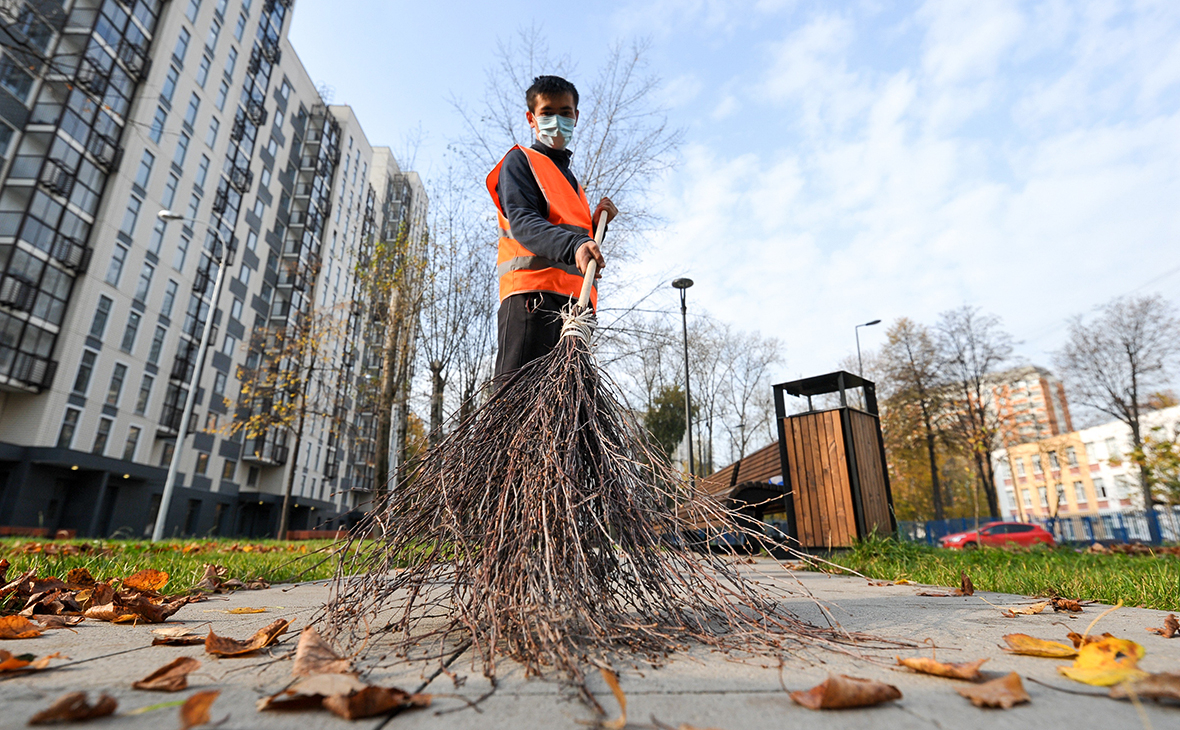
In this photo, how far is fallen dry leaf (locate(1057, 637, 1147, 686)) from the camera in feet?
3.80

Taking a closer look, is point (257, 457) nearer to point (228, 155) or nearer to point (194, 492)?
point (194, 492)

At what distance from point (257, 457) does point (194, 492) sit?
466 centimetres

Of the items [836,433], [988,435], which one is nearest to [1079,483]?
[988,435]

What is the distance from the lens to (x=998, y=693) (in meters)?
1.12

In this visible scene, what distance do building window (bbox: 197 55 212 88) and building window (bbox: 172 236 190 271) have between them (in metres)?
7.73

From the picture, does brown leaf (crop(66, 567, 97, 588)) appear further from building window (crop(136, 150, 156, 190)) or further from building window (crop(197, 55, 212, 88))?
building window (crop(197, 55, 212, 88))

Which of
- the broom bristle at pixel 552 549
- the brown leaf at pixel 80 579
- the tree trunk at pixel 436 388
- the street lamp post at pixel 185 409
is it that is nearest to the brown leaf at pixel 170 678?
the broom bristle at pixel 552 549

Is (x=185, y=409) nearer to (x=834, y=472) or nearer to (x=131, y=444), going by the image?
(x=131, y=444)

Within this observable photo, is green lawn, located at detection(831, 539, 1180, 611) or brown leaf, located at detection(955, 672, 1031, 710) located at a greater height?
Answer: green lawn, located at detection(831, 539, 1180, 611)

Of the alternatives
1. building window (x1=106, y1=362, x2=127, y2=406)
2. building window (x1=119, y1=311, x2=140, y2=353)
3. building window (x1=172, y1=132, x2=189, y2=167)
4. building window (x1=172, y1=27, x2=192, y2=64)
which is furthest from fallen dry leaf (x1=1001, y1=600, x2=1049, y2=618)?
building window (x1=172, y1=27, x2=192, y2=64)

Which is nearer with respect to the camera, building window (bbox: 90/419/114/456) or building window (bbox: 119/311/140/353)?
building window (bbox: 90/419/114/456)

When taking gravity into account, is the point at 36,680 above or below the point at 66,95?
below

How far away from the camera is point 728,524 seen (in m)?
1.91

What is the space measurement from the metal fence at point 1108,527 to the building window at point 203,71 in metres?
36.8
